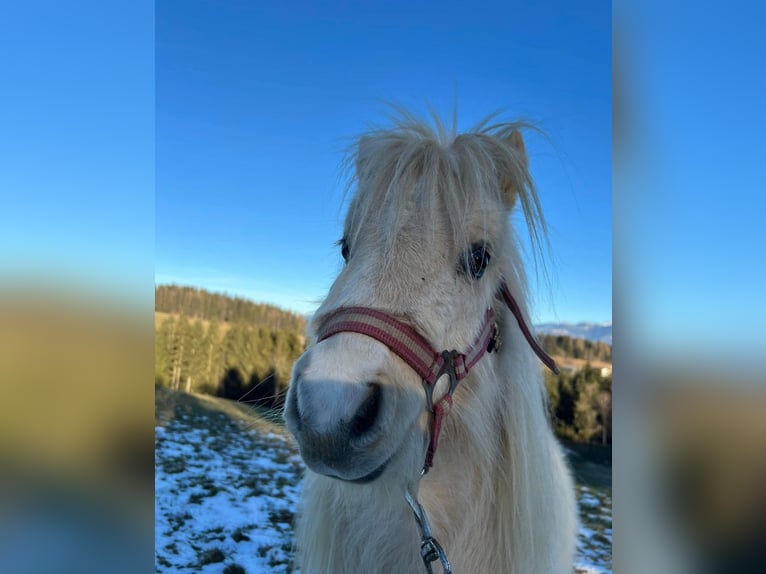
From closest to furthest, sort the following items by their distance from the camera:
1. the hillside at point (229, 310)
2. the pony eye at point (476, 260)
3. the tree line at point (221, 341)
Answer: the pony eye at point (476, 260)
the tree line at point (221, 341)
the hillside at point (229, 310)

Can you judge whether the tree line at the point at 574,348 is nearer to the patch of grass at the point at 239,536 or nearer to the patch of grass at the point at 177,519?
the patch of grass at the point at 239,536

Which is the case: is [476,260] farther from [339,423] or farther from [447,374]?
[339,423]

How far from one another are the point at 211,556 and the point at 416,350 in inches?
127

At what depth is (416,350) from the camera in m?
1.17

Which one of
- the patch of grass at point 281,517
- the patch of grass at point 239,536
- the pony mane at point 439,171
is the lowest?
the patch of grass at point 281,517

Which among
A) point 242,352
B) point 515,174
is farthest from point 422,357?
point 242,352

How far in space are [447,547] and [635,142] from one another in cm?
140

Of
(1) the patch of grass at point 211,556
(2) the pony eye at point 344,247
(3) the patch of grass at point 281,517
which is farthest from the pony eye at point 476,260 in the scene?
(3) the patch of grass at point 281,517

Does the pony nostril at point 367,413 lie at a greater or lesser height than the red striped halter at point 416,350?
lesser

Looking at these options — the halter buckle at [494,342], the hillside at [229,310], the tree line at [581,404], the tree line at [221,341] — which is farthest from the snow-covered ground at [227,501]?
the halter buckle at [494,342]

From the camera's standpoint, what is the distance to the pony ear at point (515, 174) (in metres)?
1.63

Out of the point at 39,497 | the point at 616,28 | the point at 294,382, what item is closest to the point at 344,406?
the point at 294,382

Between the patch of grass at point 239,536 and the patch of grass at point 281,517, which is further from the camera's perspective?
the patch of grass at point 281,517

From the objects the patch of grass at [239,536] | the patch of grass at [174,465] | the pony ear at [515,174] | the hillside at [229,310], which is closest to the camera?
the pony ear at [515,174]
